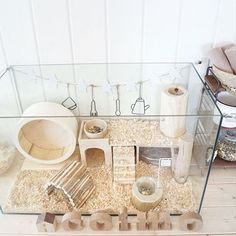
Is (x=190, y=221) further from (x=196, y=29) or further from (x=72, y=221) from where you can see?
(x=196, y=29)

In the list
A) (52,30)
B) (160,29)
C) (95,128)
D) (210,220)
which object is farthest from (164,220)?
(52,30)

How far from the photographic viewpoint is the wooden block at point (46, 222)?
3.18 ft

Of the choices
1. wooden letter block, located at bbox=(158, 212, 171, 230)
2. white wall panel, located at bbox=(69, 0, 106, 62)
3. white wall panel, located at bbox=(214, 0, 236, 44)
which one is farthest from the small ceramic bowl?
white wall panel, located at bbox=(214, 0, 236, 44)

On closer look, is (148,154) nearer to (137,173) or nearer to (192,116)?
(137,173)

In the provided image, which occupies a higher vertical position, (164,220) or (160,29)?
→ (160,29)

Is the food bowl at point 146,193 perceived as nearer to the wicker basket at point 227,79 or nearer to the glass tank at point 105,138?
the glass tank at point 105,138

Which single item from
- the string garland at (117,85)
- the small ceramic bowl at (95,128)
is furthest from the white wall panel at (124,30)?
the small ceramic bowl at (95,128)

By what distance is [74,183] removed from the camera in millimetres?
1045

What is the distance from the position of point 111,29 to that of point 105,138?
40 centimetres

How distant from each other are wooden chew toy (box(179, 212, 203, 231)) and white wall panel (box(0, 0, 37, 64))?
31.0 inches

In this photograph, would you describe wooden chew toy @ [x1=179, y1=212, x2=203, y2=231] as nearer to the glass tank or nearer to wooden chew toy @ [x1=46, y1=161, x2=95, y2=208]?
the glass tank

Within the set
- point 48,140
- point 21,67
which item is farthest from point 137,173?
point 21,67

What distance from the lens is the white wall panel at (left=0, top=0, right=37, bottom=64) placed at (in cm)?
98

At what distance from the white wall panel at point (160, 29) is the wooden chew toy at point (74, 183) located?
496 millimetres
